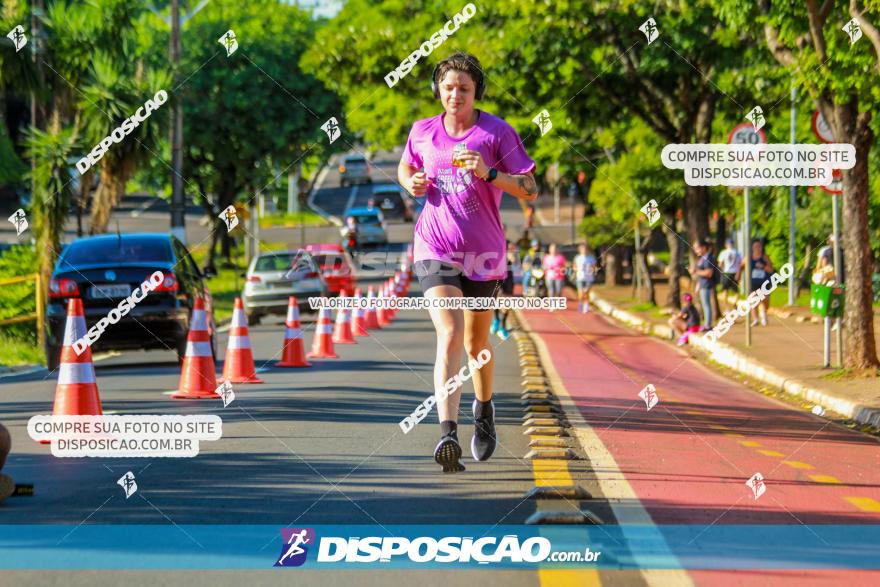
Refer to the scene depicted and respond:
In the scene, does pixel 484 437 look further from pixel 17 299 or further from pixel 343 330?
pixel 17 299

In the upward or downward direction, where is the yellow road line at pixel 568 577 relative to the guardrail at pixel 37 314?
downward

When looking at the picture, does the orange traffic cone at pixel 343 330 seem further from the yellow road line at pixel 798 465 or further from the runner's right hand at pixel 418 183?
the runner's right hand at pixel 418 183

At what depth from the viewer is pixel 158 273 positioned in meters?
17.1

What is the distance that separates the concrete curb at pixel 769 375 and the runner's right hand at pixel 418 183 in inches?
261

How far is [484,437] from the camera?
8547 mm

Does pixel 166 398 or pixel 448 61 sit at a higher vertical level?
pixel 448 61

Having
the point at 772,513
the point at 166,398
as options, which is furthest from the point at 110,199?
the point at 772,513

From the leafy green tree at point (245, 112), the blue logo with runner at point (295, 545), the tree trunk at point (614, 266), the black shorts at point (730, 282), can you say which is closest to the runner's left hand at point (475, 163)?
the blue logo with runner at point (295, 545)

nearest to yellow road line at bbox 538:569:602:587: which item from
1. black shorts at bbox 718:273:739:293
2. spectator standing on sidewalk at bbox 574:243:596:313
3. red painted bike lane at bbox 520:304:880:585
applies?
red painted bike lane at bbox 520:304:880:585

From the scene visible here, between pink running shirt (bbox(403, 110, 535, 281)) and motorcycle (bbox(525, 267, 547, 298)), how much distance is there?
93.2ft

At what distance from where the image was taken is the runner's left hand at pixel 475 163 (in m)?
7.71

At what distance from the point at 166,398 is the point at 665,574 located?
8.16 meters

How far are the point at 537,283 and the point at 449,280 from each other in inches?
1190

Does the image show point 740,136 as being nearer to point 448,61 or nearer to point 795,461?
point 795,461
